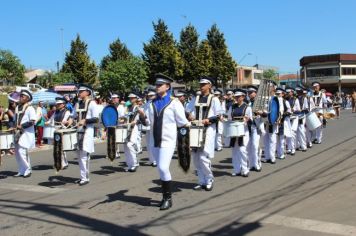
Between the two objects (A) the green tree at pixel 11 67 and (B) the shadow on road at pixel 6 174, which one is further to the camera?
(A) the green tree at pixel 11 67

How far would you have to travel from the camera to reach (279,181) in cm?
975

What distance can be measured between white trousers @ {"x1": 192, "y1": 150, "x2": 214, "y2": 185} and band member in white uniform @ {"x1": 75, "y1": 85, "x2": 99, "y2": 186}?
232cm

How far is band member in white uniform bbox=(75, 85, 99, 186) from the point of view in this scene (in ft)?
32.8

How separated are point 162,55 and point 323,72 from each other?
55079mm

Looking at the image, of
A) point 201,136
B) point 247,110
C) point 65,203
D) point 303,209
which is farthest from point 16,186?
point 303,209

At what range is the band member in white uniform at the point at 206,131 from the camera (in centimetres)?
895

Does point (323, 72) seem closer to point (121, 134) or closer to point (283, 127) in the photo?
point (283, 127)

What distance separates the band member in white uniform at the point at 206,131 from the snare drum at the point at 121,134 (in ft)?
9.31

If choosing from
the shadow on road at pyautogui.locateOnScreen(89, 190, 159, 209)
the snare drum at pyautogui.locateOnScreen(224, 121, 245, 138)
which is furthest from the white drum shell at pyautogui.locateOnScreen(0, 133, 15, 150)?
the snare drum at pyautogui.locateOnScreen(224, 121, 245, 138)

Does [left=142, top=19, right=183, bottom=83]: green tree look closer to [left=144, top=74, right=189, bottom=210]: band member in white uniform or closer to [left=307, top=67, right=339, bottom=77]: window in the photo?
[left=144, top=74, right=189, bottom=210]: band member in white uniform

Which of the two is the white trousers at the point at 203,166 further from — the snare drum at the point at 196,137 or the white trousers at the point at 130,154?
the white trousers at the point at 130,154

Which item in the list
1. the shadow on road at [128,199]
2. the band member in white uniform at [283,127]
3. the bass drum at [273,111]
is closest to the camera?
the shadow on road at [128,199]

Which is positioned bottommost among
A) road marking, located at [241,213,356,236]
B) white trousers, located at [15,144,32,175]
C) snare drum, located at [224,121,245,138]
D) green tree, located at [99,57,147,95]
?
road marking, located at [241,213,356,236]

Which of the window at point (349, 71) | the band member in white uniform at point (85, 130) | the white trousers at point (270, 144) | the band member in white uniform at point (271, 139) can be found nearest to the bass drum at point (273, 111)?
the band member in white uniform at point (271, 139)
